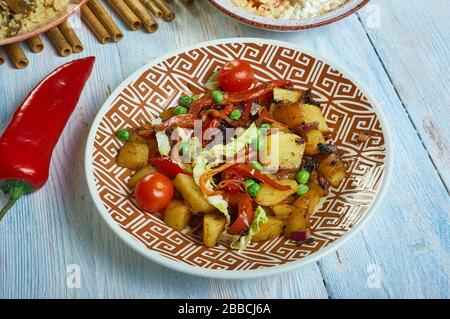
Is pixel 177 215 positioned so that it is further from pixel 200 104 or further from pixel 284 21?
pixel 284 21

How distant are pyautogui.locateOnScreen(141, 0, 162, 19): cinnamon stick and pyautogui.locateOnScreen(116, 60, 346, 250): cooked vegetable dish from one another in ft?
2.52

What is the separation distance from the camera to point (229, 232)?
241 cm

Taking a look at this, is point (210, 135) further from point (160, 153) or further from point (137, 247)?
point (137, 247)

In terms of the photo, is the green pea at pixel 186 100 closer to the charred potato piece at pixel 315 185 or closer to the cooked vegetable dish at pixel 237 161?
the cooked vegetable dish at pixel 237 161

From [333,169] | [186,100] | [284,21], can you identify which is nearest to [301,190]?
[333,169]

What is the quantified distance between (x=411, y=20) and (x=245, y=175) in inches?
67.6

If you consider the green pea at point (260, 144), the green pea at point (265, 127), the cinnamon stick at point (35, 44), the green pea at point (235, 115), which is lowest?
the cinnamon stick at point (35, 44)

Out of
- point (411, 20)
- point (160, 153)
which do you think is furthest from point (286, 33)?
point (160, 153)

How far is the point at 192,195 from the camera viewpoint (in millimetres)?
2453

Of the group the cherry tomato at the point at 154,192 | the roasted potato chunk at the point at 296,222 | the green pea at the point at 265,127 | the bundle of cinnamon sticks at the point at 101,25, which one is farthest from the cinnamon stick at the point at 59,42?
the roasted potato chunk at the point at 296,222

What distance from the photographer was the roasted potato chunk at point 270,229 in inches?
94.5

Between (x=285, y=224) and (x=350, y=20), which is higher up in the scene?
(x=350, y=20)

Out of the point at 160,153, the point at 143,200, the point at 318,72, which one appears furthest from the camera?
the point at 318,72

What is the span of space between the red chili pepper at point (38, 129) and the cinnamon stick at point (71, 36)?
241mm
